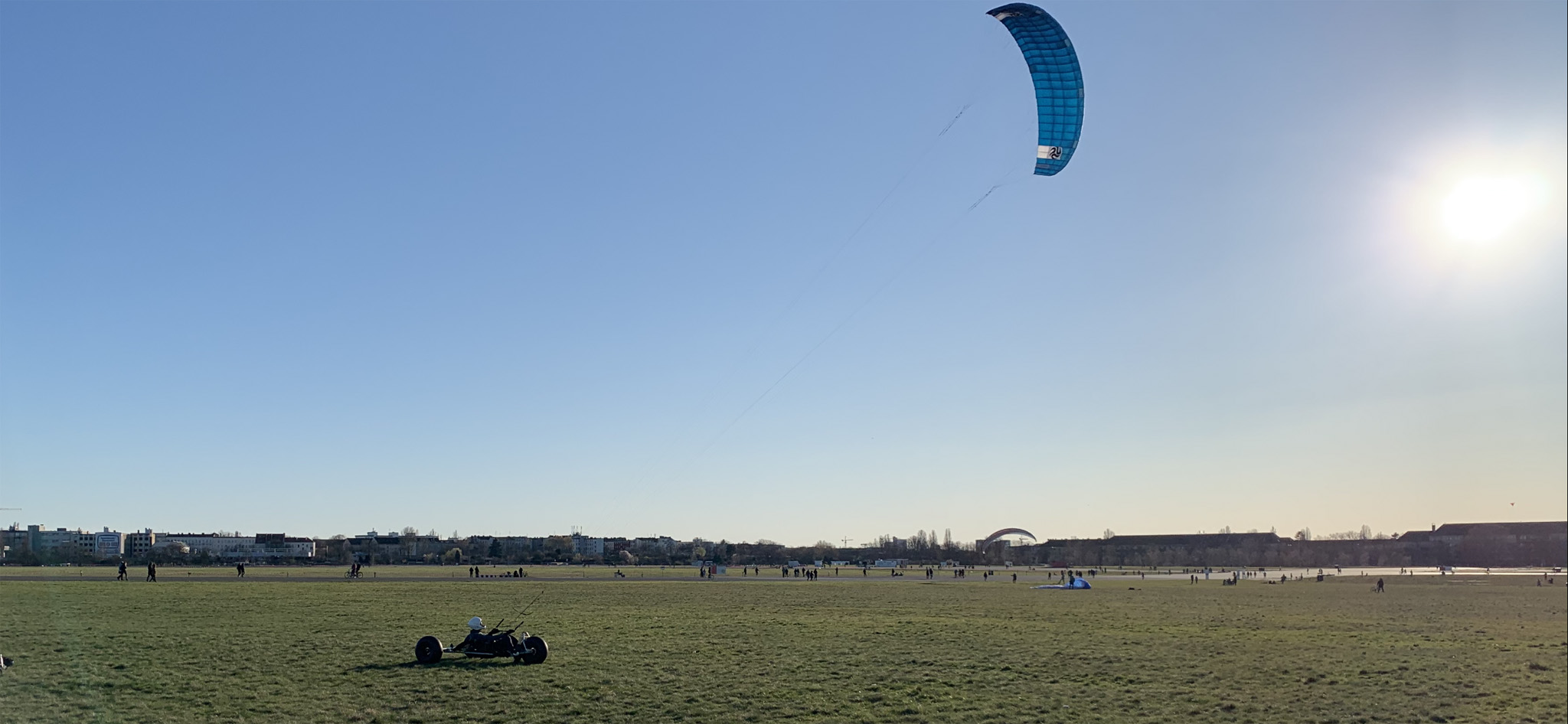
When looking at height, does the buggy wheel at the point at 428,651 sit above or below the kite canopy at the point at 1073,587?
above

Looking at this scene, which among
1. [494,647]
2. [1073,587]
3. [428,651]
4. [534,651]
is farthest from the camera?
[1073,587]

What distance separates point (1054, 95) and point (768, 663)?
13354 mm

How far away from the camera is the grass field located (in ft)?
50.7

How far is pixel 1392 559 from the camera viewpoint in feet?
546

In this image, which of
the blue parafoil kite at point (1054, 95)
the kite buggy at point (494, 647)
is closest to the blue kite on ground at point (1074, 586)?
the blue parafoil kite at point (1054, 95)

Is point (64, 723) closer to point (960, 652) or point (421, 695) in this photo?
point (421, 695)

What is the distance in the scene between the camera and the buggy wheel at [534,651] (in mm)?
19281

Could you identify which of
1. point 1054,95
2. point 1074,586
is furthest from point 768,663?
point 1074,586

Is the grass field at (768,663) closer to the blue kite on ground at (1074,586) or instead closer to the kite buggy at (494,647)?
the kite buggy at (494,647)

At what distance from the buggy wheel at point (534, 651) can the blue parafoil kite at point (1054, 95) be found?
45.8ft

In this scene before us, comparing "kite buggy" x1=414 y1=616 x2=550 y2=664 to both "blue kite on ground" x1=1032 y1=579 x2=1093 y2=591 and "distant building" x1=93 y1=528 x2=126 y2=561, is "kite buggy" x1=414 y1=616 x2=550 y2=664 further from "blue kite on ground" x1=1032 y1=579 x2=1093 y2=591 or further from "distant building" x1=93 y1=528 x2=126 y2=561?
"distant building" x1=93 y1=528 x2=126 y2=561

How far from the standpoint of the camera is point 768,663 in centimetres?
2066

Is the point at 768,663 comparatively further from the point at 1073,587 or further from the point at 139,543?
the point at 139,543

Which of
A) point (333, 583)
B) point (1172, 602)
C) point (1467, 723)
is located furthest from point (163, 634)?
point (1172, 602)
